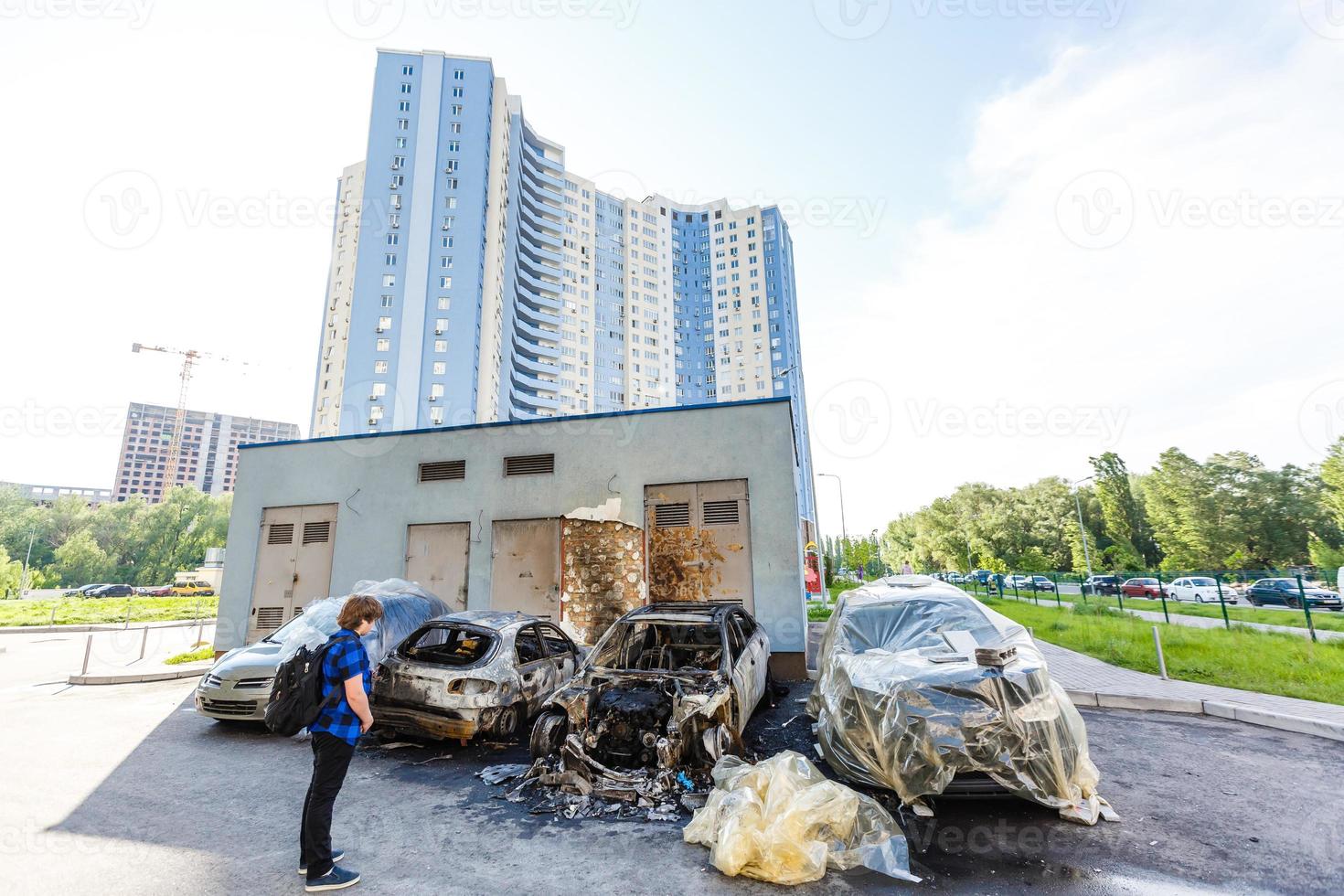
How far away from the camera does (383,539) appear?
1283cm

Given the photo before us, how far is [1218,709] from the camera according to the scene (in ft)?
23.2

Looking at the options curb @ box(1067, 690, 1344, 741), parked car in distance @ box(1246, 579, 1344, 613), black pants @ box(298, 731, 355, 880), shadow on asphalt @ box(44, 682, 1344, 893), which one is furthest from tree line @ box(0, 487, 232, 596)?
parked car in distance @ box(1246, 579, 1344, 613)

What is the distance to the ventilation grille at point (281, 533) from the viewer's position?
44.6 ft

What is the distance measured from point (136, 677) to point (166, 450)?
137 metres

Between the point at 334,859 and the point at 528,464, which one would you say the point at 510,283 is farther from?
the point at 334,859

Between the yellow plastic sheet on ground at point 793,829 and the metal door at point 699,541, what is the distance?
6319mm

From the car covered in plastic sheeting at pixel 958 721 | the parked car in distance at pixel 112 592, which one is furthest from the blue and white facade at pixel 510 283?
the car covered in plastic sheeting at pixel 958 721

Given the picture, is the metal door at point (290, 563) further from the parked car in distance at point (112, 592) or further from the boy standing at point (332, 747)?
the parked car in distance at point (112, 592)

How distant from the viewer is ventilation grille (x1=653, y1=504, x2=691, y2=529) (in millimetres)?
11125

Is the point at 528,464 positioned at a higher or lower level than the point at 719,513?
higher

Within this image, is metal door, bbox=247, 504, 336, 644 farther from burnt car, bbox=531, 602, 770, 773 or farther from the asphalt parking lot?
burnt car, bbox=531, 602, 770, 773

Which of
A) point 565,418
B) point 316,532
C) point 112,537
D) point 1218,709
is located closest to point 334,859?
point 565,418

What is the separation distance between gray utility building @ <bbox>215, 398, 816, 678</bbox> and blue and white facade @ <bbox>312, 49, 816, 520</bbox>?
23732 mm

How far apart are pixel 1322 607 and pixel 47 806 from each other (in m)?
31.2
